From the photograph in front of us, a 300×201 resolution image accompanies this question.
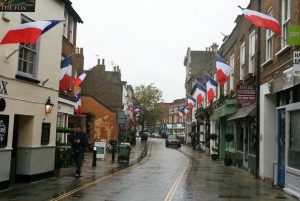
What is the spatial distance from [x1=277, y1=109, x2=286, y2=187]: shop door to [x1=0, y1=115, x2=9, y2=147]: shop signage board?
29.2 feet

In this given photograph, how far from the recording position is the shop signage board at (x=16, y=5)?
41.7 ft

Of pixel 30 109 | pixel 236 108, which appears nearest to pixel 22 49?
pixel 30 109

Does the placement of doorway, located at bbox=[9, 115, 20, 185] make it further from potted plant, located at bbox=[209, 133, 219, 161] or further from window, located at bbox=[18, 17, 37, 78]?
potted plant, located at bbox=[209, 133, 219, 161]

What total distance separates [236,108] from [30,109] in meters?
13.5

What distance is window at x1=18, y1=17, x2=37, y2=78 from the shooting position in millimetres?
16281

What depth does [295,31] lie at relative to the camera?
497 inches

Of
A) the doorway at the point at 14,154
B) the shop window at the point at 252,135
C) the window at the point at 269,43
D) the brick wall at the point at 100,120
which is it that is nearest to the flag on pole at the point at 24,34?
the doorway at the point at 14,154

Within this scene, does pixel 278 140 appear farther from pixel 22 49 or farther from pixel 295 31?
pixel 22 49

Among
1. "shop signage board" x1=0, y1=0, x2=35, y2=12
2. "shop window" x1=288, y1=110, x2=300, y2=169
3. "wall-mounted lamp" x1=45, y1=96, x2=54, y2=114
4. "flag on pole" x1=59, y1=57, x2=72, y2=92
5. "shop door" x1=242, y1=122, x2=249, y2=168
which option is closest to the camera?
"shop signage board" x1=0, y1=0, x2=35, y2=12

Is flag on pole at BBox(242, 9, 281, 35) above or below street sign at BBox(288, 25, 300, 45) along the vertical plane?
above

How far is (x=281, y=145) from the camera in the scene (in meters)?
16.9

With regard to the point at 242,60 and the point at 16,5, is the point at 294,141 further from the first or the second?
the point at 242,60

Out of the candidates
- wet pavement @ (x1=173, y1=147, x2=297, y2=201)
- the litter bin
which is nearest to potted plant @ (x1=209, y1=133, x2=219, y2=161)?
the litter bin

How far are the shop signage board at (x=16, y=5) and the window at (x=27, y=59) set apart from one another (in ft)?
9.51
